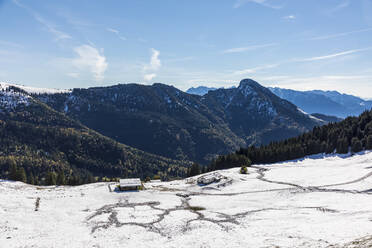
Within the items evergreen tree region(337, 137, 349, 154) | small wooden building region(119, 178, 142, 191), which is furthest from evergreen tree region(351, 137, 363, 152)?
small wooden building region(119, 178, 142, 191)

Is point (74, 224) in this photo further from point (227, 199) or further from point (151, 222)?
point (227, 199)

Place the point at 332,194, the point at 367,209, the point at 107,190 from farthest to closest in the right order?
1. the point at 107,190
2. the point at 332,194
3. the point at 367,209

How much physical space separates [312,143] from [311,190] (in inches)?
2924

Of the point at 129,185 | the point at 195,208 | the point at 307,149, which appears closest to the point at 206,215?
the point at 195,208

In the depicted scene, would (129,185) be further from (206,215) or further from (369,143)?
(369,143)

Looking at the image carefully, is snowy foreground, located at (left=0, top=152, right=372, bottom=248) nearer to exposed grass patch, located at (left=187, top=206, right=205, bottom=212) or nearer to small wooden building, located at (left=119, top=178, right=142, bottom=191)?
exposed grass patch, located at (left=187, top=206, right=205, bottom=212)

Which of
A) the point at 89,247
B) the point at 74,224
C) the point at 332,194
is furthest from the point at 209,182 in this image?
the point at 89,247

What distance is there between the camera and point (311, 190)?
2537 inches

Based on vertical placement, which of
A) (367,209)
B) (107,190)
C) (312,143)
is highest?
(312,143)

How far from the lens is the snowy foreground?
36594mm

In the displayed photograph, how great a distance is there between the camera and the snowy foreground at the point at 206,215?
36.6 metres

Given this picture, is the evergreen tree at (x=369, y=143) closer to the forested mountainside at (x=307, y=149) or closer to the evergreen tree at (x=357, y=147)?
the evergreen tree at (x=357, y=147)

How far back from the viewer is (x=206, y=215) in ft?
166

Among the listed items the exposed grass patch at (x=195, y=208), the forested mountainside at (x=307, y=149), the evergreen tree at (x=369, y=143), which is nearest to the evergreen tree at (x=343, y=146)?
the forested mountainside at (x=307, y=149)
